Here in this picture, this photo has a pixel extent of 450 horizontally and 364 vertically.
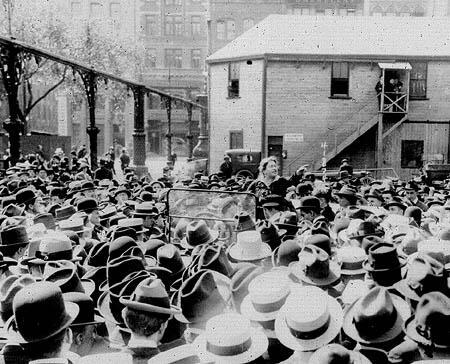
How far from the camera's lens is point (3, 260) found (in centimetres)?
571

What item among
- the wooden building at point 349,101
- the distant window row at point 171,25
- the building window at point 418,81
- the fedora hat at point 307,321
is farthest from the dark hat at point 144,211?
the distant window row at point 171,25

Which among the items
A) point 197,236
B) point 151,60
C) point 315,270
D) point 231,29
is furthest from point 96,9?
point 315,270

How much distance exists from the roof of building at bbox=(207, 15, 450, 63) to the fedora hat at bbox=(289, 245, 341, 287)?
73.2ft

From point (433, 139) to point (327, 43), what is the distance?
720 cm

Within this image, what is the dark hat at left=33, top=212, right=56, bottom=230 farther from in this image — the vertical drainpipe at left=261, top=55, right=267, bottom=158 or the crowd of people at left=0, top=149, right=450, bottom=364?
the vertical drainpipe at left=261, top=55, right=267, bottom=158

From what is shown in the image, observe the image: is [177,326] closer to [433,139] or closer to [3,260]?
[3,260]

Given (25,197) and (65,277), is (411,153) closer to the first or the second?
(25,197)

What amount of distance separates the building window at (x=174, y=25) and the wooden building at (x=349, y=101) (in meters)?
32.8

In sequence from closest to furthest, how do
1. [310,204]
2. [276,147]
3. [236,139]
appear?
[310,204] < [276,147] < [236,139]

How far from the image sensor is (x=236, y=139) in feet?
90.3

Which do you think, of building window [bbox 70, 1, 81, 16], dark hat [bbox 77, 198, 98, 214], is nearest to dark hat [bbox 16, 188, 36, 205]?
dark hat [bbox 77, 198, 98, 214]

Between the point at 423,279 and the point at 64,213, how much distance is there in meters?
6.04

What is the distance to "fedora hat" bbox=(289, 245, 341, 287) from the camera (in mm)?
4434

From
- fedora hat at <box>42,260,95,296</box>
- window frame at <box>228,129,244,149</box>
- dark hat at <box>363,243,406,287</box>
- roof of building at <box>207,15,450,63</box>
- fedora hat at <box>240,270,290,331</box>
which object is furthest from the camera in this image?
window frame at <box>228,129,244,149</box>
